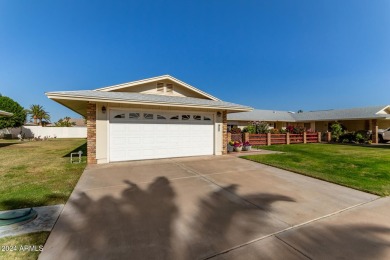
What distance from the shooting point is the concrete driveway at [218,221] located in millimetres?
2619

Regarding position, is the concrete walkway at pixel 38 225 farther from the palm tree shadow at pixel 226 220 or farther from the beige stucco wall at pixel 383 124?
the beige stucco wall at pixel 383 124

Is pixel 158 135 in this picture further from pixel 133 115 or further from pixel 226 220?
pixel 226 220

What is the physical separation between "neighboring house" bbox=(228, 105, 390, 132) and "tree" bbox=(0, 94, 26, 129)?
32.4m

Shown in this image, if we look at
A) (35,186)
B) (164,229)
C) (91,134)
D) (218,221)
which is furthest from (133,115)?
(218,221)

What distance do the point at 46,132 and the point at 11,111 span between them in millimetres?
5497

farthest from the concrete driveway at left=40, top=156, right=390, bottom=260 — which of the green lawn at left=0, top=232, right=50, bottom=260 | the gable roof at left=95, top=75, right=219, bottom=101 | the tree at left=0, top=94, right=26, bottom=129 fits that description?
the tree at left=0, top=94, right=26, bottom=129

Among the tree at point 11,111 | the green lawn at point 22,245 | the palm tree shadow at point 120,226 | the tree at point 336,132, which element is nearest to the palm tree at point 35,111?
the tree at point 11,111

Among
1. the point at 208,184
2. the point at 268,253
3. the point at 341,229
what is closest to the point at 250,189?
the point at 208,184

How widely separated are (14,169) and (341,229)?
1012 cm

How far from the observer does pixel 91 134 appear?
820cm

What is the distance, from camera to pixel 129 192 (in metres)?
4.86

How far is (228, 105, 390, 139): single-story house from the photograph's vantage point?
21000mm

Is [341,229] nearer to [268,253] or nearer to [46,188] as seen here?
[268,253]

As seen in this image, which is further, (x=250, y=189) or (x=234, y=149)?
(x=234, y=149)
